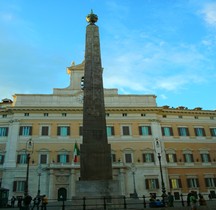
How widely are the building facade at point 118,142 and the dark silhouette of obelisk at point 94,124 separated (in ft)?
56.8

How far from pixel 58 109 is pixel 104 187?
69.8 feet

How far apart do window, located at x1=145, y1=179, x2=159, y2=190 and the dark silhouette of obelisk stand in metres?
18.8

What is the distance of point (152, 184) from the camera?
2827 cm

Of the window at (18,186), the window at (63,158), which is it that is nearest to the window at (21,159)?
the window at (18,186)

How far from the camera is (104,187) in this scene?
10.0m

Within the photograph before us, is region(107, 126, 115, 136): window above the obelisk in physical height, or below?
above

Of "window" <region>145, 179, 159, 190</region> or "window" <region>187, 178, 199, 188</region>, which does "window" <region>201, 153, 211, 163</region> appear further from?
"window" <region>145, 179, 159, 190</region>

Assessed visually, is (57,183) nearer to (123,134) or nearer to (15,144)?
(15,144)

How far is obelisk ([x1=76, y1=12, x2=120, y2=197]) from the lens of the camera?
10.0 meters

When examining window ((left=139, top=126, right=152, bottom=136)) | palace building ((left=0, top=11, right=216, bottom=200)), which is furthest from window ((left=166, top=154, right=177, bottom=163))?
window ((left=139, top=126, right=152, bottom=136))

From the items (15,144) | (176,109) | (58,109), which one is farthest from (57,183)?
(176,109)

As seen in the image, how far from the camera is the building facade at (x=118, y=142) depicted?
2741 centimetres

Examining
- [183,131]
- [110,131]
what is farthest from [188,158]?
[110,131]

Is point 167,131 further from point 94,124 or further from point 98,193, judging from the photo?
point 98,193
